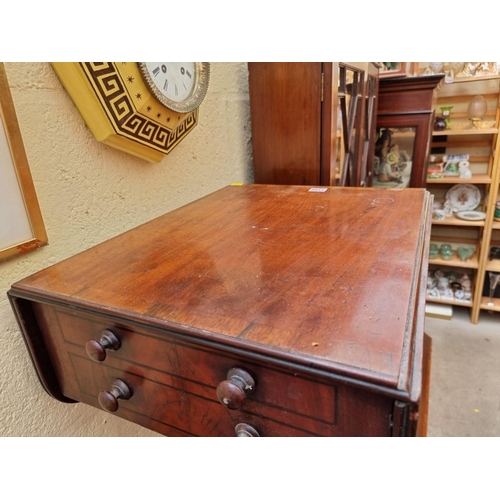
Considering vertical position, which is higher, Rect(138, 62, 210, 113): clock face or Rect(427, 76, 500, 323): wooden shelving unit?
Rect(138, 62, 210, 113): clock face

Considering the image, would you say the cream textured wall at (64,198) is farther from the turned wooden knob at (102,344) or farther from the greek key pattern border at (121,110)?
the turned wooden knob at (102,344)

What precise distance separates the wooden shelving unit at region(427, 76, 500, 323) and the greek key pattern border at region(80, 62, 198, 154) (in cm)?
212

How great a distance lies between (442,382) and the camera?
204 centimetres

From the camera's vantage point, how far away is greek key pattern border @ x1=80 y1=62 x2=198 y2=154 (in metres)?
0.72

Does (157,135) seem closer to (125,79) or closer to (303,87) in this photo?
(125,79)

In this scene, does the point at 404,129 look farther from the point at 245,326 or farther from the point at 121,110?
the point at 245,326

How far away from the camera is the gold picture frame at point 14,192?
62 centimetres

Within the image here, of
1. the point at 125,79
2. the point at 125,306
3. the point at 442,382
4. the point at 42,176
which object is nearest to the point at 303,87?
the point at 125,79

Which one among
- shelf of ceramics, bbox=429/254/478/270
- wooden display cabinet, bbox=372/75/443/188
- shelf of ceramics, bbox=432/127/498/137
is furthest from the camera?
shelf of ceramics, bbox=429/254/478/270

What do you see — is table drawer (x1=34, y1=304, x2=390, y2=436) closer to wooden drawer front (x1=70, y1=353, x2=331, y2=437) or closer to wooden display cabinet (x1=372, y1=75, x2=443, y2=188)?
wooden drawer front (x1=70, y1=353, x2=331, y2=437)

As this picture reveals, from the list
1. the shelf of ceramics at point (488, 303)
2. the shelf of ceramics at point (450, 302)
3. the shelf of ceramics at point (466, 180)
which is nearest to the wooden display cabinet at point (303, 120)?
the shelf of ceramics at point (466, 180)

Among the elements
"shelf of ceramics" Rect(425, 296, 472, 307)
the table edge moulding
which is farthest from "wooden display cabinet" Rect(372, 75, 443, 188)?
the table edge moulding

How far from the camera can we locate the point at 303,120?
3.92 feet

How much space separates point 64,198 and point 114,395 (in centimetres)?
42
